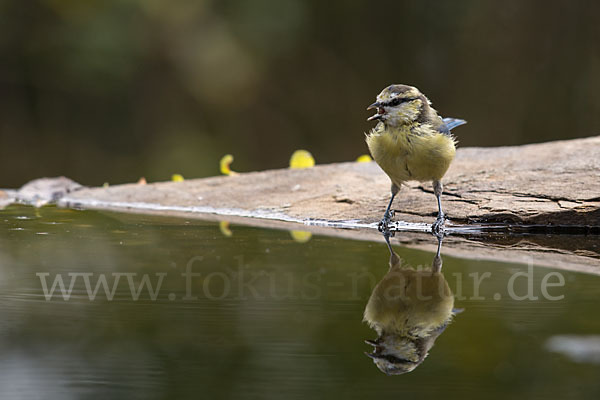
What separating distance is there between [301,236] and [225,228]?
0.28 m

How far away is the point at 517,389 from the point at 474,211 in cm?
168

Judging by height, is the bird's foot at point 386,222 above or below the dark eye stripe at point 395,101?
below

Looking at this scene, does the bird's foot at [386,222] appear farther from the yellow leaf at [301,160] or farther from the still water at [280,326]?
the yellow leaf at [301,160]

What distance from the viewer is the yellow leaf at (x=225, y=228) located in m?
2.18

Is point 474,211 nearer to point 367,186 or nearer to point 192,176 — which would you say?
point 367,186

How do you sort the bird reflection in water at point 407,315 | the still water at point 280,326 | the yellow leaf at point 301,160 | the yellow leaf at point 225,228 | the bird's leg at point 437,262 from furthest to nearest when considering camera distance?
the yellow leaf at point 301,160, the yellow leaf at point 225,228, the bird's leg at point 437,262, the bird reflection in water at point 407,315, the still water at point 280,326

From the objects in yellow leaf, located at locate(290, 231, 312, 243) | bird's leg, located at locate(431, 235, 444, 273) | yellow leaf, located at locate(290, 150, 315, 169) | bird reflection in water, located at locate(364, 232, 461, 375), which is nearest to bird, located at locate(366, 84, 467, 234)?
yellow leaf, located at locate(290, 231, 312, 243)

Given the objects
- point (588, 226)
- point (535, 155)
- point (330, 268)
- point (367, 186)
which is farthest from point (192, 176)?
→ point (330, 268)

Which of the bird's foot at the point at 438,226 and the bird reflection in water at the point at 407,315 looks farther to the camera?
the bird's foot at the point at 438,226

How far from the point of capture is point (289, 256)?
5.82 feet

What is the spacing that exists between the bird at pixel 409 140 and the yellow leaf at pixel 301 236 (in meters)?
0.29

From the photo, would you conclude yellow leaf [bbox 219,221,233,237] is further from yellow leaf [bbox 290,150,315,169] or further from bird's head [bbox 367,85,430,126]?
yellow leaf [bbox 290,150,315,169]

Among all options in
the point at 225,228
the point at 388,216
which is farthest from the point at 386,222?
the point at 225,228

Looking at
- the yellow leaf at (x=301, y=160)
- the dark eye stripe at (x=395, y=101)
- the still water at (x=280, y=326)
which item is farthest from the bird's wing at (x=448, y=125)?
the yellow leaf at (x=301, y=160)
